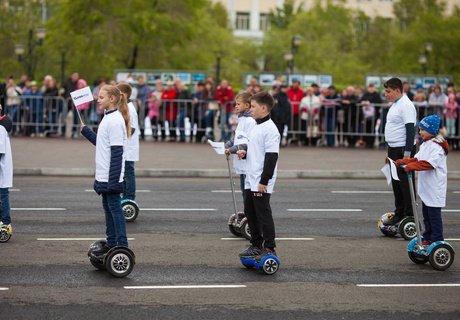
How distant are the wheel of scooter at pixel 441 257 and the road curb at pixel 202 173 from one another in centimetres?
1005

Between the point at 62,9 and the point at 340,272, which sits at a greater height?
the point at 62,9

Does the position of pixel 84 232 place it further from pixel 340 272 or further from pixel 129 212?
pixel 340 272

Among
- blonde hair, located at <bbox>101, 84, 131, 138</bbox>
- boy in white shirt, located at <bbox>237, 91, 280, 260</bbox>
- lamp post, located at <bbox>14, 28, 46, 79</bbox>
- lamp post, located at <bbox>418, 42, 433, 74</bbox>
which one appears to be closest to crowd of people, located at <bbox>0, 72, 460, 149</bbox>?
boy in white shirt, located at <bbox>237, 91, 280, 260</bbox>

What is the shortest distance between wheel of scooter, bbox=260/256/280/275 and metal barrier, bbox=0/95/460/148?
16.8 m

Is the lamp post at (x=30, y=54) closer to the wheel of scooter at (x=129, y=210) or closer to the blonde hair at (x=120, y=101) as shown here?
the wheel of scooter at (x=129, y=210)

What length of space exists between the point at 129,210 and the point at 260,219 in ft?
12.6

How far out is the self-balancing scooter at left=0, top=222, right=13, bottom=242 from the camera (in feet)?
40.0

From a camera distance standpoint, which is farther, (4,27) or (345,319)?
(4,27)

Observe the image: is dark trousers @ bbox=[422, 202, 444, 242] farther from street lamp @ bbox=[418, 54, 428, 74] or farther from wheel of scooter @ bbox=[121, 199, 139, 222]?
street lamp @ bbox=[418, 54, 428, 74]

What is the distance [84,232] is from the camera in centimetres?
1321

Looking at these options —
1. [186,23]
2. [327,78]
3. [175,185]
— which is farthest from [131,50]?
[175,185]

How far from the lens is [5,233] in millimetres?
12258

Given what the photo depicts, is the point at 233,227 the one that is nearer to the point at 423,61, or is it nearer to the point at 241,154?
the point at 241,154

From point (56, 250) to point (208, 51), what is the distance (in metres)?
54.0
